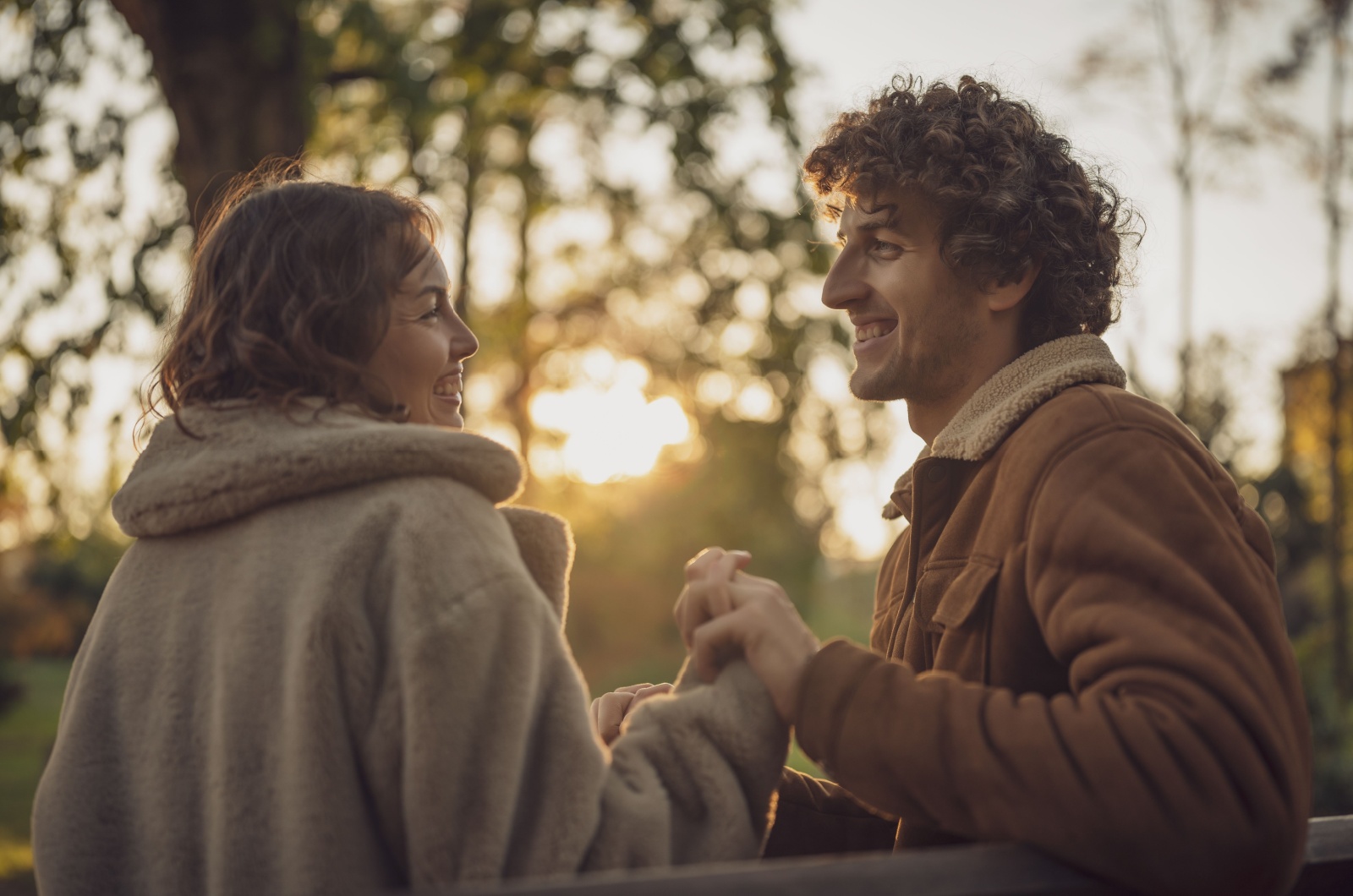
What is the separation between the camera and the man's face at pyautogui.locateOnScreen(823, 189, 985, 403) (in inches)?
104

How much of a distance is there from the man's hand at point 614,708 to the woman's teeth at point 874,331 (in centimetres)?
99

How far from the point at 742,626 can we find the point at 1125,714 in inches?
25.1

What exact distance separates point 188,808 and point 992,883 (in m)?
1.20

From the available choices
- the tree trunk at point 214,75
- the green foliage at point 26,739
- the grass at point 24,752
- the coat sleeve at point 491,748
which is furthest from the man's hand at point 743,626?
the green foliage at point 26,739

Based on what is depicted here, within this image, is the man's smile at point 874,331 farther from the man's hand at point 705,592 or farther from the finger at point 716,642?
the finger at point 716,642

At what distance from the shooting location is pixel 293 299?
75.4 inches

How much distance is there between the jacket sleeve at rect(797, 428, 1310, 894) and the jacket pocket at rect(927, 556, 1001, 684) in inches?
7.5

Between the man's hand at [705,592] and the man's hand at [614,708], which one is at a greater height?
the man's hand at [705,592]

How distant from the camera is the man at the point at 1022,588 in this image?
62.9 inches

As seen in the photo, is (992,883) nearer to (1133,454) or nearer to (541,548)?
(1133,454)

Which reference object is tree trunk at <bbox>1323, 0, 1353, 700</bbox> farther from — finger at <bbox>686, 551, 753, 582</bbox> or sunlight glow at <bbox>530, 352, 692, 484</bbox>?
finger at <bbox>686, 551, 753, 582</bbox>

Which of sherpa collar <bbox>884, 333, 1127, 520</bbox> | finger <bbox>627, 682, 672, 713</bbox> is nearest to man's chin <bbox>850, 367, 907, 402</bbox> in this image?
sherpa collar <bbox>884, 333, 1127, 520</bbox>

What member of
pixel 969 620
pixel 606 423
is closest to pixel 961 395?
pixel 969 620

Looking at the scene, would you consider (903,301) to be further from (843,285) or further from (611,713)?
(611,713)
